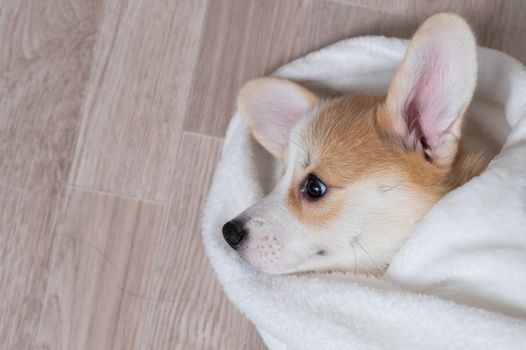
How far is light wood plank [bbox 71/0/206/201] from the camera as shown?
5.21ft

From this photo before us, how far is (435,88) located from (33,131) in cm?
103

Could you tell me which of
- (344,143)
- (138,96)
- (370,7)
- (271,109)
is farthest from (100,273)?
(370,7)

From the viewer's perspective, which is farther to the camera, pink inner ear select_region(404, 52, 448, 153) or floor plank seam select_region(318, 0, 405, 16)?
floor plank seam select_region(318, 0, 405, 16)

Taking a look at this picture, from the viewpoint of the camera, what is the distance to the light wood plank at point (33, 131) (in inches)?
60.7

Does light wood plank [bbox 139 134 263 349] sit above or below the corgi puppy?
below

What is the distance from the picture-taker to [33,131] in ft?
5.28

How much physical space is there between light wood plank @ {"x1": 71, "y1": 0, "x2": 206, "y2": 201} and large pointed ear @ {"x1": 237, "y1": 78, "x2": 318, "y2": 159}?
27 centimetres

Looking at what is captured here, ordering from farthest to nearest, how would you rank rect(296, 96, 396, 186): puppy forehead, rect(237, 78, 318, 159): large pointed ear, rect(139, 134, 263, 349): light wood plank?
rect(139, 134, 263, 349): light wood plank < rect(237, 78, 318, 159): large pointed ear < rect(296, 96, 396, 186): puppy forehead

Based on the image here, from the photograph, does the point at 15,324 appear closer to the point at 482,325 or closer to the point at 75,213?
the point at 75,213

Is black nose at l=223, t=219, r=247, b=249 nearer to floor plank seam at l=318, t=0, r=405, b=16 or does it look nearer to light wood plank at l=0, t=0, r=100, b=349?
light wood plank at l=0, t=0, r=100, b=349

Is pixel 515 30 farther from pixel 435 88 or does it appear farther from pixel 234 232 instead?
pixel 234 232

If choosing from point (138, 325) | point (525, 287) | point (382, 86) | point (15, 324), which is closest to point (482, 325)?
point (525, 287)

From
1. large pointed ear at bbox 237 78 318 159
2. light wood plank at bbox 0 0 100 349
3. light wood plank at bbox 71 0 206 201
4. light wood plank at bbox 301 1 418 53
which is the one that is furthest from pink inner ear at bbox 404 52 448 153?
light wood plank at bbox 0 0 100 349

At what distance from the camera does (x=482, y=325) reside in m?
1.03
